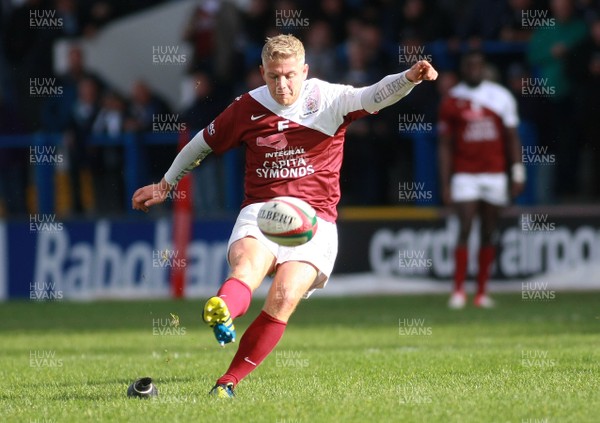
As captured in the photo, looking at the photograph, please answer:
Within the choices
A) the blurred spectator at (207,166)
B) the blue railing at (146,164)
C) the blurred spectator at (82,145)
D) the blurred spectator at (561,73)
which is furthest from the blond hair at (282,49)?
the blurred spectator at (82,145)

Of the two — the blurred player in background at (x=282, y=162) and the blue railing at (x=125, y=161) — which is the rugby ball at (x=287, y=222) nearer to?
the blurred player in background at (x=282, y=162)

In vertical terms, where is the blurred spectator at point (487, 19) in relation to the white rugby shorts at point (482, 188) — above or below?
above

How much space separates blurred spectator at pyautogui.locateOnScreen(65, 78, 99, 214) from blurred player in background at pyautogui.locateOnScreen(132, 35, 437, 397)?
374 inches

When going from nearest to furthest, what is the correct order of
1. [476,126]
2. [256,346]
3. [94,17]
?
[256,346], [476,126], [94,17]

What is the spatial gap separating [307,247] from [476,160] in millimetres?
7709

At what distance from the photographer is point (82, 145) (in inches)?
668

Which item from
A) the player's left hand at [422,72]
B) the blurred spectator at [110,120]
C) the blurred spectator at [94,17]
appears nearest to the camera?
the player's left hand at [422,72]

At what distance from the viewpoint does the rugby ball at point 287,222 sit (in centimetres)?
679

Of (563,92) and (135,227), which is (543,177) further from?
(135,227)

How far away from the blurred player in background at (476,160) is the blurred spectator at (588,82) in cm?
147

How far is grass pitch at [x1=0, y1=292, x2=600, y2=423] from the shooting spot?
257 inches

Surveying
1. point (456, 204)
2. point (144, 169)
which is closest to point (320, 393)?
point (456, 204)

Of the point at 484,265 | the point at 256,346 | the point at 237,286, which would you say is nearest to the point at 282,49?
the point at 237,286

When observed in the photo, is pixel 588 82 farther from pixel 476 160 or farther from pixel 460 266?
pixel 460 266
